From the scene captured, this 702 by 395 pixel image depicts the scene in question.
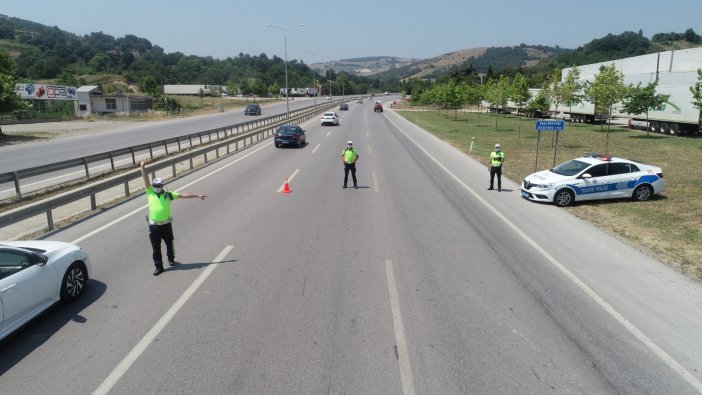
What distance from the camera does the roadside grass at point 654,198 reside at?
34.5ft

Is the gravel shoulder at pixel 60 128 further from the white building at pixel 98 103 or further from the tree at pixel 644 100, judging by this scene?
the tree at pixel 644 100

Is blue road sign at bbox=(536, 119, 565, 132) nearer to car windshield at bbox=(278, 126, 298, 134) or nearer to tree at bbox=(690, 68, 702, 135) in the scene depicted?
car windshield at bbox=(278, 126, 298, 134)

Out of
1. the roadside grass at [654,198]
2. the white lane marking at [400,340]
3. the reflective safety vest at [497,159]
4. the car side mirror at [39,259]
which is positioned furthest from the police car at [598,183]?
the car side mirror at [39,259]

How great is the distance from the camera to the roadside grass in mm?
10508

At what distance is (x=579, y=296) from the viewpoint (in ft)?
24.6

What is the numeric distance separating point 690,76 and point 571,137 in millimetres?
8823

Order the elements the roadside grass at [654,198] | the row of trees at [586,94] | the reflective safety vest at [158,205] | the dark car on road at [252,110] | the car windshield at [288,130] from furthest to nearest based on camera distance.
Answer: the dark car on road at [252,110] → the row of trees at [586,94] → the car windshield at [288,130] → the roadside grass at [654,198] → the reflective safety vest at [158,205]

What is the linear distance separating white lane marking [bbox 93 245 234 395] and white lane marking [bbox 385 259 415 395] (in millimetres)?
3121

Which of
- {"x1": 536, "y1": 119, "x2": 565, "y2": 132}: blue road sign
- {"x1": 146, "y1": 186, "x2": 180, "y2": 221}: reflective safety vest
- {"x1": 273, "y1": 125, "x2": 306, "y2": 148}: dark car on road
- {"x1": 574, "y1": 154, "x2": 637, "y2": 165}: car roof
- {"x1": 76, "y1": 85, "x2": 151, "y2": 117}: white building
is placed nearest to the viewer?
{"x1": 146, "y1": 186, "x2": 180, "y2": 221}: reflective safety vest

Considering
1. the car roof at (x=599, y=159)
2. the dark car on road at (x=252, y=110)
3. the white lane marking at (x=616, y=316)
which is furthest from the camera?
the dark car on road at (x=252, y=110)

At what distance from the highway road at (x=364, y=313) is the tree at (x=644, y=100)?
2922cm

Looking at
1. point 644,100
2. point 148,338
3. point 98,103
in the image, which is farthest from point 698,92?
point 98,103

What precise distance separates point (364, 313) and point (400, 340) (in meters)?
0.88

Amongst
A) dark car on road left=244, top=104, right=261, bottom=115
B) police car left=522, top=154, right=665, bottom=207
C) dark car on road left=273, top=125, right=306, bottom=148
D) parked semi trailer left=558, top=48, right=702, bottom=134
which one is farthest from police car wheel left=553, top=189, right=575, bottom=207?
dark car on road left=244, top=104, right=261, bottom=115
